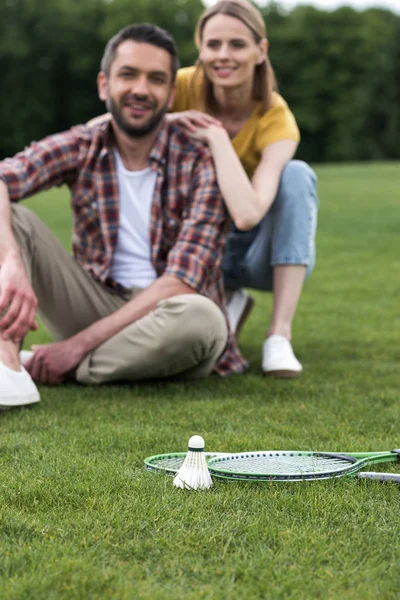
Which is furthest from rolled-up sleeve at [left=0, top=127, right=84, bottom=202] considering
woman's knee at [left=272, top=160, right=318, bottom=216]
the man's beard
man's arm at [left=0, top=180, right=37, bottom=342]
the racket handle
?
the racket handle

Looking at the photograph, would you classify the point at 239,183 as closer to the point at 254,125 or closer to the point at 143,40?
the point at 254,125

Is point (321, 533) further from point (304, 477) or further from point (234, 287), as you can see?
point (234, 287)

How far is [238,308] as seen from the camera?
508 cm

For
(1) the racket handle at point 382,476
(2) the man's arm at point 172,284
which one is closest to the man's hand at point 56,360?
(2) the man's arm at point 172,284

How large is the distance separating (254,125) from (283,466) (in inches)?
97.1

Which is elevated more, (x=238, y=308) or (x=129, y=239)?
(x=129, y=239)

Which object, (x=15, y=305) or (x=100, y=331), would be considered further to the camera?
(x=100, y=331)

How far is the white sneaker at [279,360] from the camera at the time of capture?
425 cm

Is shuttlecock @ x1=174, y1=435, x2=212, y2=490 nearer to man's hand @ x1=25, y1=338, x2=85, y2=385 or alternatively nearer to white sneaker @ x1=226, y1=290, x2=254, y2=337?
man's hand @ x1=25, y1=338, x2=85, y2=385

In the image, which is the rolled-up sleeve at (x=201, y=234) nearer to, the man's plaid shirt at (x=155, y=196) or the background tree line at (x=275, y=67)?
the man's plaid shirt at (x=155, y=196)

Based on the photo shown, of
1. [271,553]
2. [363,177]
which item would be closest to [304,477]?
[271,553]

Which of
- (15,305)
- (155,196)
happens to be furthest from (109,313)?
(15,305)

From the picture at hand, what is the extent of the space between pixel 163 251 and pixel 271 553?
2.39 m

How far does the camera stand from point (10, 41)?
54.9 metres
